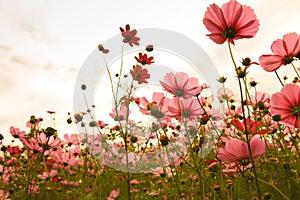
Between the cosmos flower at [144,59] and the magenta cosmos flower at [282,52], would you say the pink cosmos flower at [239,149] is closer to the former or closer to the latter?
the magenta cosmos flower at [282,52]

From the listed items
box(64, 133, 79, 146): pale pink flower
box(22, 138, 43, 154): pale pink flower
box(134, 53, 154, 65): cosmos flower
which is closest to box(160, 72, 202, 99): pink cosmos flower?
box(134, 53, 154, 65): cosmos flower

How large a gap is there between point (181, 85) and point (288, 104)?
0.27 metres

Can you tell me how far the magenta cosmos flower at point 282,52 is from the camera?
0.76 metres

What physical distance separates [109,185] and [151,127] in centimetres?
117

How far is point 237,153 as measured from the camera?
64 centimetres

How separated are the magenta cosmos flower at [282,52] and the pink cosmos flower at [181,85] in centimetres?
18

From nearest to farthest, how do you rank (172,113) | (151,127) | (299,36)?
(299,36) → (172,113) → (151,127)

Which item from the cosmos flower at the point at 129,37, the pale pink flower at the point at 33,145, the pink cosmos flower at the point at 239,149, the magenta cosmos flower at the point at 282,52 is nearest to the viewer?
the pink cosmos flower at the point at 239,149

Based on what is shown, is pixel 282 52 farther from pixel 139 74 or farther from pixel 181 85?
pixel 139 74

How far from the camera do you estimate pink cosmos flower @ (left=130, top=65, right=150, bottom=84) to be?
5.20 ft

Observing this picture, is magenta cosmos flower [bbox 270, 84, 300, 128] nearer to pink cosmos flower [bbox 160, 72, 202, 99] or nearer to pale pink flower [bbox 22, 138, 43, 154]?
pink cosmos flower [bbox 160, 72, 202, 99]

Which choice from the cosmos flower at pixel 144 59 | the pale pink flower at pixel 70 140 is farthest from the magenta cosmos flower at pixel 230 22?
the pale pink flower at pixel 70 140

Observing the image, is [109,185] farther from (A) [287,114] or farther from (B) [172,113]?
(A) [287,114]

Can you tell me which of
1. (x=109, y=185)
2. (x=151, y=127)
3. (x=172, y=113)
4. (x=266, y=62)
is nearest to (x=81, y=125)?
(x=109, y=185)
